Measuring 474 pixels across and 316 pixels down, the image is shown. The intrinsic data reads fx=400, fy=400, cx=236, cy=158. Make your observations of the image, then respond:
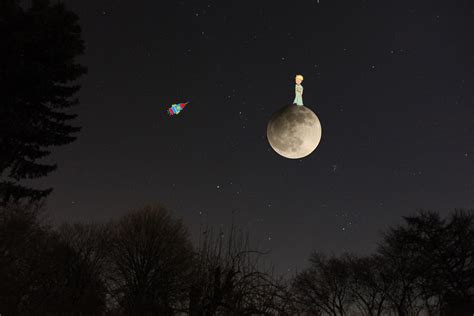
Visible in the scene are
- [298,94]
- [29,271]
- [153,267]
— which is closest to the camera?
[298,94]

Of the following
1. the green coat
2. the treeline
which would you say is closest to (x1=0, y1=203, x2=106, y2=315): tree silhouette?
the treeline

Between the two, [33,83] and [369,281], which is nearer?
[33,83]

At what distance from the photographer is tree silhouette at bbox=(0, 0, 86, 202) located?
16.9 metres

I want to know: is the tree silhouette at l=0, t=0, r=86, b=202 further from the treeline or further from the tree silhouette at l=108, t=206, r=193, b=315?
the tree silhouette at l=108, t=206, r=193, b=315

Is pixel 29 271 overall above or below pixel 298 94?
below

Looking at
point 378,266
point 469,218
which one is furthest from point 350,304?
point 469,218

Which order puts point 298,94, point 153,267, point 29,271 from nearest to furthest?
point 298,94, point 29,271, point 153,267

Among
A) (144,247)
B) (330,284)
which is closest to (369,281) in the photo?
(330,284)

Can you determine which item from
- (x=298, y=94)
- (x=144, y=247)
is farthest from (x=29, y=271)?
(x=298, y=94)

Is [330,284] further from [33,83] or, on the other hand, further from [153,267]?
[33,83]

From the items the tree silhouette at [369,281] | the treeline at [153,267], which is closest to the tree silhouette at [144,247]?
the treeline at [153,267]

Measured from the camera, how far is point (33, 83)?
1750 centimetres

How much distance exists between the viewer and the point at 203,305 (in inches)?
305

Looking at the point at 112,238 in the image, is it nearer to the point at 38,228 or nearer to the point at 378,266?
the point at 38,228
